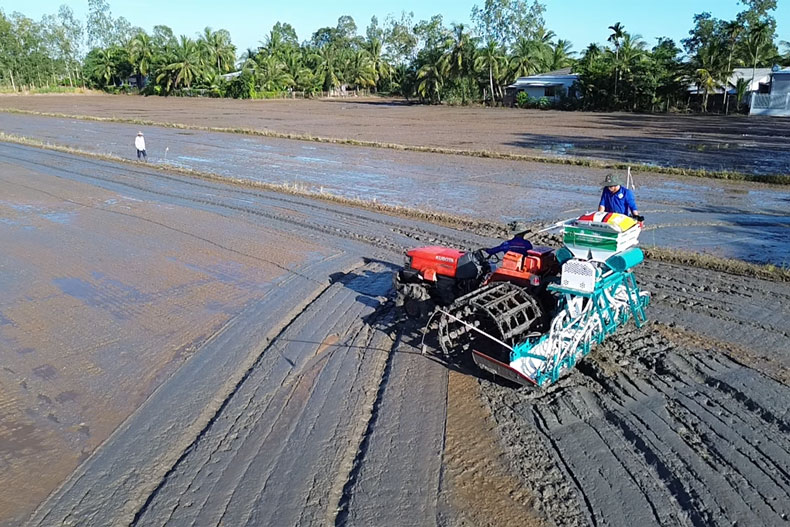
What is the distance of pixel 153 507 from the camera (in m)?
4.60

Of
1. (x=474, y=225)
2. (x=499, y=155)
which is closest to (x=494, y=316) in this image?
(x=474, y=225)

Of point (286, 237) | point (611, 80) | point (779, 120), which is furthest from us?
point (611, 80)

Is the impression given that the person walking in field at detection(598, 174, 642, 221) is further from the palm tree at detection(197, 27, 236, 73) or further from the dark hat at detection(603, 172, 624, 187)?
the palm tree at detection(197, 27, 236, 73)

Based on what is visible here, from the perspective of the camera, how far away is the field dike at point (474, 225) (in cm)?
961

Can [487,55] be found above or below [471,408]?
above

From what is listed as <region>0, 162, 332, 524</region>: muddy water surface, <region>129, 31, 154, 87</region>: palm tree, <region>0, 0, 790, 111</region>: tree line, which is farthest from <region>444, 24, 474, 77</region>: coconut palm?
<region>0, 162, 332, 524</region>: muddy water surface

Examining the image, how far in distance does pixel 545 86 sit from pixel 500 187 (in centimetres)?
4291

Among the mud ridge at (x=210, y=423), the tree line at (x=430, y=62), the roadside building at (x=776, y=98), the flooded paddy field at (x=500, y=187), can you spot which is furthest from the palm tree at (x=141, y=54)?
the mud ridge at (x=210, y=423)

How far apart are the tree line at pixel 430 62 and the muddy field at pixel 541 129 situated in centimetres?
427

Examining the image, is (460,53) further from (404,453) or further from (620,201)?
(404,453)

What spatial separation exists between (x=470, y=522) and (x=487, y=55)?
200ft

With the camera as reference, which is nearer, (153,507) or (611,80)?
(153,507)

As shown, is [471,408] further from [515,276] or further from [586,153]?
[586,153]

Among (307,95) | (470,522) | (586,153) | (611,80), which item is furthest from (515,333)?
(307,95)
